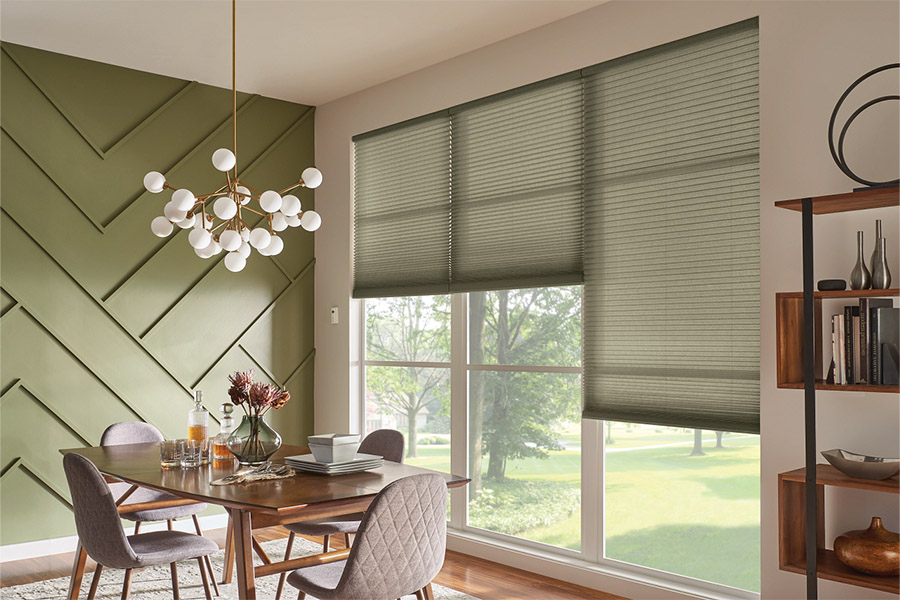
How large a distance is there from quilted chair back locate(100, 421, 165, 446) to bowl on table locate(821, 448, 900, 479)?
3035 mm

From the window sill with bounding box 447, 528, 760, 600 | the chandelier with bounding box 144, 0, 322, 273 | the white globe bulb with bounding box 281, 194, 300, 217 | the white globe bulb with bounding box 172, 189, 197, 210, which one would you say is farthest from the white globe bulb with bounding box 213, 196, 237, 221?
the window sill with bounding box 447, 528, 760, 600

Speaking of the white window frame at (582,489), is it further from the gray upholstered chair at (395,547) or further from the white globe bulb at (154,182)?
the white globe bulb at (154,182)

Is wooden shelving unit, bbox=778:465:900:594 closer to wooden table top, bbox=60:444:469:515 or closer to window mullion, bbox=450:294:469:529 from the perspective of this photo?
wooden table top, bbox=60:444:469:515

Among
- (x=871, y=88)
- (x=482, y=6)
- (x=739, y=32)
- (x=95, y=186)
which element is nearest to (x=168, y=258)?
(x=95, y=186)

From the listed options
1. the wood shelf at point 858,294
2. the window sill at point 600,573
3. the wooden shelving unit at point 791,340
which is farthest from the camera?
the window sill at point 600,573

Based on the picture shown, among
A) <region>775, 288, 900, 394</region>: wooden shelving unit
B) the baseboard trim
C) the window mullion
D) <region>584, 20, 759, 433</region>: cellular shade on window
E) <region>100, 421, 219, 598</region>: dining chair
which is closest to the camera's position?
<region>775, 288, 900, 394</region>: wooden shelving unit

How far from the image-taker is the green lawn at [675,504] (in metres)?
3.44

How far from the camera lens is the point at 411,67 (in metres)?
4.83

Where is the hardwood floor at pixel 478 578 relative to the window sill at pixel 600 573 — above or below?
below

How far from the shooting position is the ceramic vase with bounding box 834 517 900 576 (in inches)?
104

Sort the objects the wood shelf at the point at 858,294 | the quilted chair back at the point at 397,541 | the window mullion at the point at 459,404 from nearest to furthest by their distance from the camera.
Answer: the quilted chair back at the point at 397,541
the wood shelf at the point at 858,294
the window mullion at the point at 459,404

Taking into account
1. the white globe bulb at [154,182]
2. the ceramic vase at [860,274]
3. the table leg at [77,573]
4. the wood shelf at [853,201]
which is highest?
the white globe bulb at [154,182]

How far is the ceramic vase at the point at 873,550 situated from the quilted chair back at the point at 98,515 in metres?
2.47

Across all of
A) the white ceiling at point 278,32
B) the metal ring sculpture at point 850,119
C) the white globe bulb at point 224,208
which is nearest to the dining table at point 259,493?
the white globe bulb at point 224,208
